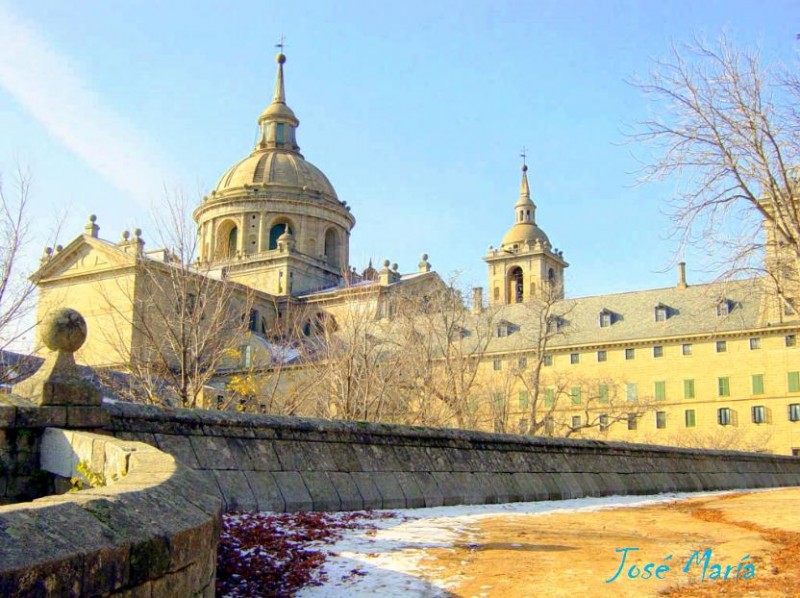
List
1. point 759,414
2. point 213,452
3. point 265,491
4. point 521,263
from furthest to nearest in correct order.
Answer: point 521,263
point 759,414
point 265,491
point 213,452

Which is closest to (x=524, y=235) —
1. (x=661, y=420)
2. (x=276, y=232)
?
(x=276, y=232)

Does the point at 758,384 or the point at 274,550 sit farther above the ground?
the point at 758,384

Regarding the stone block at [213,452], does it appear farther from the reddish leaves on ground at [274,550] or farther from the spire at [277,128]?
the spire at [277,128]

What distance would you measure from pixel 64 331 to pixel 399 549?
3.44 meters

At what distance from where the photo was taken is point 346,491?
10.0 m

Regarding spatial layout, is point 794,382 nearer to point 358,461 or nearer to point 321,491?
point 358,461

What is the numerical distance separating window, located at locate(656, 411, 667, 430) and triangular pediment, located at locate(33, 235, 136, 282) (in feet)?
133

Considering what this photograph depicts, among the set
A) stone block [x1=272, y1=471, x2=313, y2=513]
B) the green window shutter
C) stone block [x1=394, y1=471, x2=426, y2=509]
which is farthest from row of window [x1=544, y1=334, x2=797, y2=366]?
stone block [x1=272, y1=471, x2=313, y2=513]

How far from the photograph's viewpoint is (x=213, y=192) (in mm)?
85375

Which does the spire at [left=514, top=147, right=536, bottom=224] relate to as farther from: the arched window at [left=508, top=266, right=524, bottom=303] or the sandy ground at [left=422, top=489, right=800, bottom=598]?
the sandy ground at [left=422, top=489, right=800, bottom=598]

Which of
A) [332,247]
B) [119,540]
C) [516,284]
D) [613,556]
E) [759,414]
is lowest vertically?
[613,556]

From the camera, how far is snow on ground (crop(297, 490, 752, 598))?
20.1 ft

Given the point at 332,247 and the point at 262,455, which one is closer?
the point at 262,455

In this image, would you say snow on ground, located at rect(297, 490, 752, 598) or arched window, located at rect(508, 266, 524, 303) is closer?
snow on ground, located at rect(297, 490, 752, 598)
